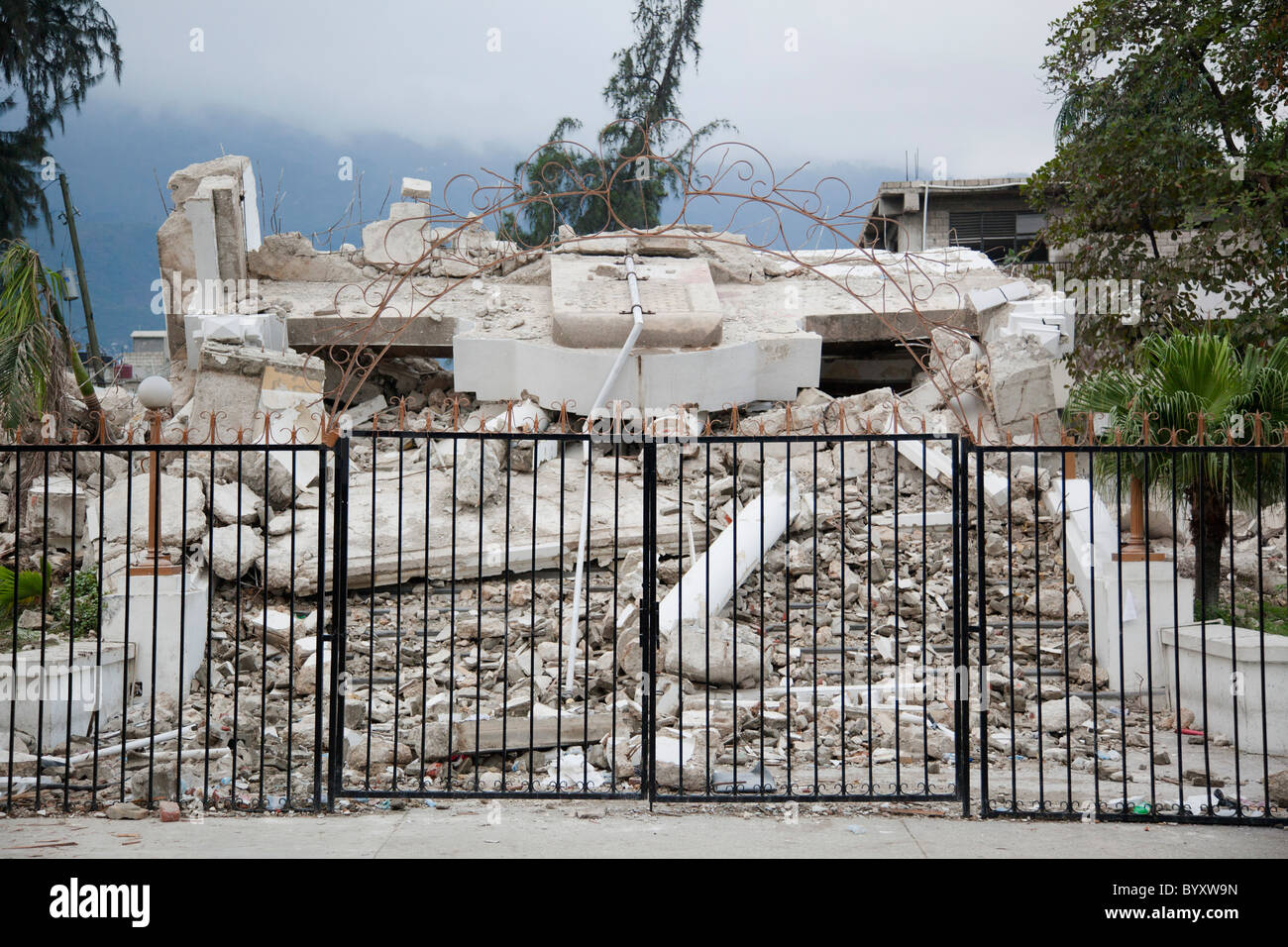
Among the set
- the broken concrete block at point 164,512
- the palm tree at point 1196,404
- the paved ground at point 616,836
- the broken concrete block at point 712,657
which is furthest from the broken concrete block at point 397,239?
the paved ground at point 616,836

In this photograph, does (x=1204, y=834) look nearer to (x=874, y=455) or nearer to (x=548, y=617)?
(x=548, y=617)

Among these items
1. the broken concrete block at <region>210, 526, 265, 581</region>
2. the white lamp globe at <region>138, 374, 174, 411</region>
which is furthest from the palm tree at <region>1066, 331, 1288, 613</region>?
the broken concrete block at <region>210, 526, 265, 581</region>

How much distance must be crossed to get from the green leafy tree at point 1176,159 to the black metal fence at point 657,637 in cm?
223

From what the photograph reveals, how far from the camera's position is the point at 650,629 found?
5602 millimetres

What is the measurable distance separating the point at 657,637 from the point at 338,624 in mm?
1725

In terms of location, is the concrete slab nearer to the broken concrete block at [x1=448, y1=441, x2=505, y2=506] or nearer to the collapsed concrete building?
the collapsed concrete building

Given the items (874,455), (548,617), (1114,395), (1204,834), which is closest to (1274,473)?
(1114,395)

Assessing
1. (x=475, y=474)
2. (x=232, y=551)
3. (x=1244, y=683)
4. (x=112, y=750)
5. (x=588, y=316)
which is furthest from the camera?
(x=588, y=316)

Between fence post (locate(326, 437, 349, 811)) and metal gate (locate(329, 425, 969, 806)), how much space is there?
0.01m

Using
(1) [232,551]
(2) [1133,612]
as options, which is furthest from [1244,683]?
(1) [232,551]

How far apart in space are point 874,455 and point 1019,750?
5.80m

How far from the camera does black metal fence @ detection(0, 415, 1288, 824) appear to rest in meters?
5.68

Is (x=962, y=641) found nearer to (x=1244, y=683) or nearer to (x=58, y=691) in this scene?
(x=1244, y=683)

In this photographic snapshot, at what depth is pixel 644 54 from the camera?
1307 inches
